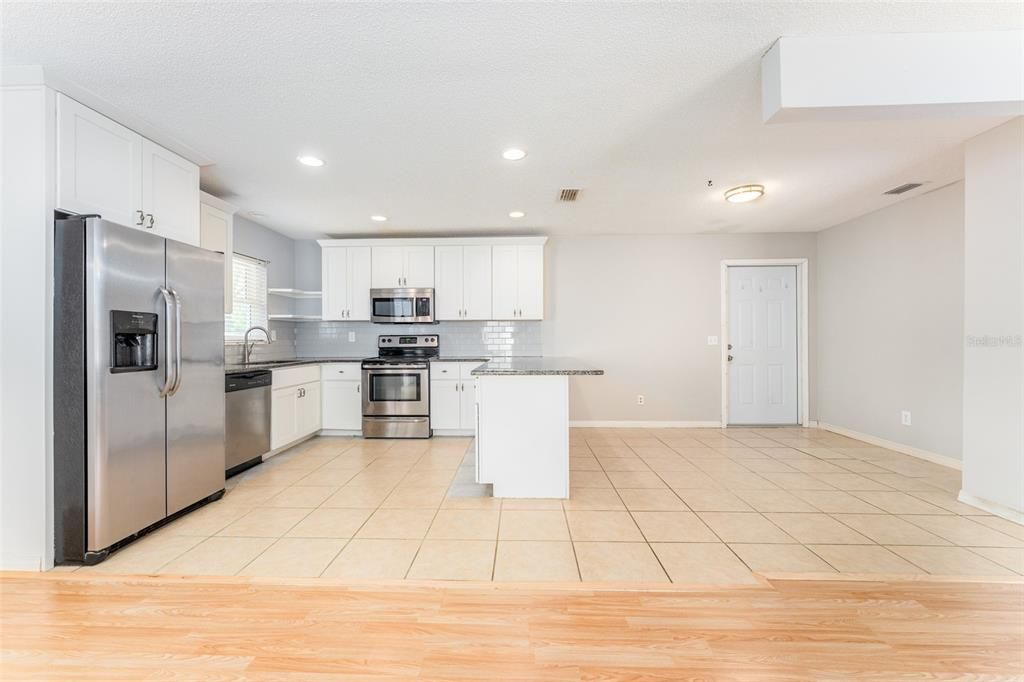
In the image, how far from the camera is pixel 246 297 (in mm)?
4762

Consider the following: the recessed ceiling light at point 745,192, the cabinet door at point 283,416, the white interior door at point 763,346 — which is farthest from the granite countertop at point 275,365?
the white interior door at point 763,346

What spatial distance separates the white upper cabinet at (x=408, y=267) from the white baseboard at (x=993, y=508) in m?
5.01

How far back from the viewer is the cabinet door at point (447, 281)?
17.6 ft

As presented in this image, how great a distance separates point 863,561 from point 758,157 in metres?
2.65

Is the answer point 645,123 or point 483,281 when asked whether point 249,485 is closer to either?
point 483,281

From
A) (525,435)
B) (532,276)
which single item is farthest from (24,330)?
(532,276)

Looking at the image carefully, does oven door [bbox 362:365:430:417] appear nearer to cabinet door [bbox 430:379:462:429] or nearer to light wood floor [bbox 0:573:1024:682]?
cabinet door [bbox 430:379:462:429]

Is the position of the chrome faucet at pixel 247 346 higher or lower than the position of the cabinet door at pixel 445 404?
higher

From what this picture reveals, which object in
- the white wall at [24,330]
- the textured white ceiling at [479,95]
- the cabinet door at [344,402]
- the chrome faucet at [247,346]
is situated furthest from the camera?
the cabinet door at [344,402]

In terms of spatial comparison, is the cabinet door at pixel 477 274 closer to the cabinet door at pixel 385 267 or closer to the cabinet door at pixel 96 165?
the cabinet door at pixel 385 267

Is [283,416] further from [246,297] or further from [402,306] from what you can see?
[402,306]

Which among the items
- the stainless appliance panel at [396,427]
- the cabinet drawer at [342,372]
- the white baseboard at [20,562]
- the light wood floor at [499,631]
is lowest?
Result: the light wood floor at [499,631]

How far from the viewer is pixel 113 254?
2.27 m

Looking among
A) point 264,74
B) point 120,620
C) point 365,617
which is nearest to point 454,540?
point 365,617
